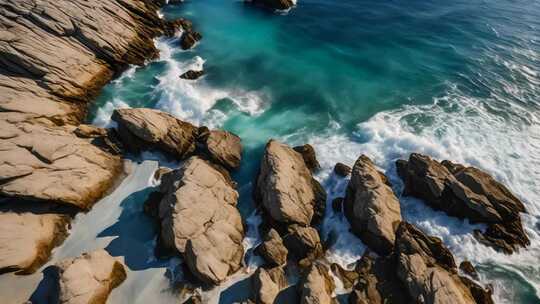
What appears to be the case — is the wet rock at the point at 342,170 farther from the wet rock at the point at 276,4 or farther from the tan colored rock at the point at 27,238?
the wet rock at the point at 276,4

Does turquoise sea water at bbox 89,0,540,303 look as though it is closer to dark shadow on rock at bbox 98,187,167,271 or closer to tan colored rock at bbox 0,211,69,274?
dark shadow on rock at bbox 98,187,167,271

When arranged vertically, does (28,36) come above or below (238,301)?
above

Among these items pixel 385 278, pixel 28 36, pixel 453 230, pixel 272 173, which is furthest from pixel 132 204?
pixel 453 230

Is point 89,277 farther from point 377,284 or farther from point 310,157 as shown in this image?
point 310,157

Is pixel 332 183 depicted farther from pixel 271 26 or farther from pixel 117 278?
pixel 271 26

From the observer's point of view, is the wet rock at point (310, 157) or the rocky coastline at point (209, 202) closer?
the rocky coastline at point (209, 202)

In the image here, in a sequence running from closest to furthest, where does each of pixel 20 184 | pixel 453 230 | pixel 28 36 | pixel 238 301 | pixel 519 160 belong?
pixel 238 301
pixel 20 184
pixel 453 230
pixel 519 160
pixel 28 36

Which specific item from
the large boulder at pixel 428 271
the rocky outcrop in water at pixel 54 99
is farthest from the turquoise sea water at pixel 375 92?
the rocky outcrop in water at pixel 54 99
